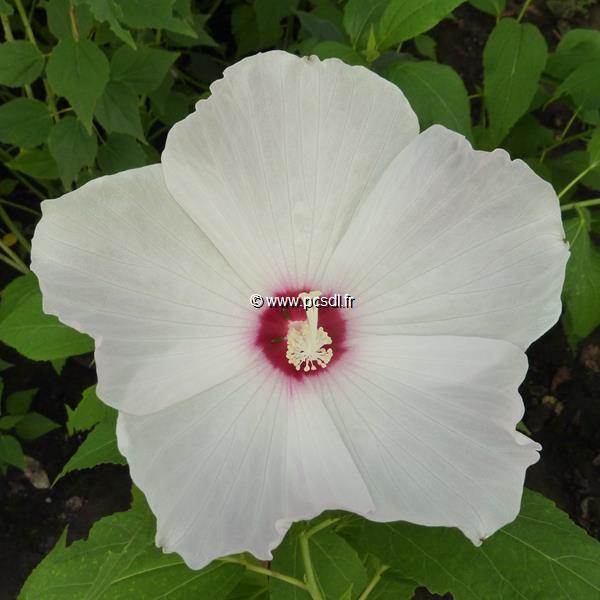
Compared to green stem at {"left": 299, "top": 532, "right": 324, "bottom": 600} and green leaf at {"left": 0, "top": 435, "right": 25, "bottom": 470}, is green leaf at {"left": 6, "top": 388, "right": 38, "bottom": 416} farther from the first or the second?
green stem at {"left": 299, "top": 532, "right": 324, "bottom": 600}

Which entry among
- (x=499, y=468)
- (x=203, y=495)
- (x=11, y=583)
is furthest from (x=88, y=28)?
(x=11, y=583)

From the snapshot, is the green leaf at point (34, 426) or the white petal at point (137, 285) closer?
the white petal at point (137, 285)

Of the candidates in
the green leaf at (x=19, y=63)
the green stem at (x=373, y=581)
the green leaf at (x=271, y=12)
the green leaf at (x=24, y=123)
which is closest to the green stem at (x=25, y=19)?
the green leaf at (x=19, y=63)

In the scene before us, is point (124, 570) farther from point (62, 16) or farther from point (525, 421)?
point (525, 421)

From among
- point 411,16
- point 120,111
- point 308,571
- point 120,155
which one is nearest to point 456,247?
point 411,16

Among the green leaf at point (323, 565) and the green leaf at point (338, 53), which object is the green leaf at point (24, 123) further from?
the green leaf at point (323, 565)

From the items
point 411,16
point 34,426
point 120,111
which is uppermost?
point 411,16
